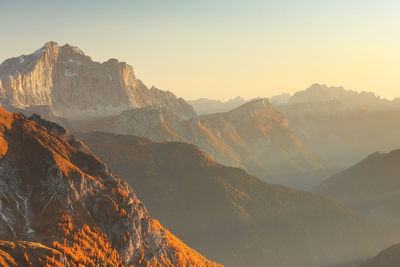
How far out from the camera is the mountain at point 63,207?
5331cm

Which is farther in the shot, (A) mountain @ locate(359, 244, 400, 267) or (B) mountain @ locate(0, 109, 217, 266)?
(A) mountain @ locate(359, 244, 400, 267)

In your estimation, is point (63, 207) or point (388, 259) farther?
point (388, 259)

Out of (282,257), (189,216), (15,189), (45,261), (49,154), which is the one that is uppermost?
Result: (49,154)

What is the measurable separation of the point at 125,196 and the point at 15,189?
1702 cm

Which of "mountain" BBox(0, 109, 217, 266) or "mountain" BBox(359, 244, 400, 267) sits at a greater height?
"mountain" BBox(0, 109, 217, 266)

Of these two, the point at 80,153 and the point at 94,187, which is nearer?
the point at 94,187

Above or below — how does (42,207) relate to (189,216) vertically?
above

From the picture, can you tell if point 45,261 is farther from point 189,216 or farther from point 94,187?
point 189,216

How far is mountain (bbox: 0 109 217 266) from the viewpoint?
53312 mm

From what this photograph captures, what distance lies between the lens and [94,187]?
2630 inches

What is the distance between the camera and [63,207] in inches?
2360

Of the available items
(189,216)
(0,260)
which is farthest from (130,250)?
(189,216)

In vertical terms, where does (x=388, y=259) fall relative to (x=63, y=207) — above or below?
below

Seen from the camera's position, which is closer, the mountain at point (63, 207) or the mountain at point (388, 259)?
the mountain at point (63, 207)
